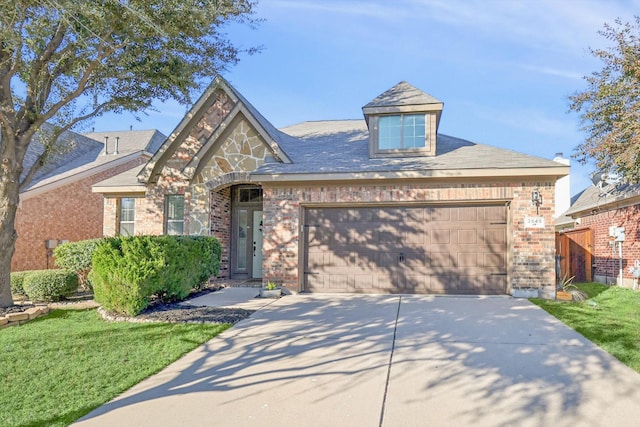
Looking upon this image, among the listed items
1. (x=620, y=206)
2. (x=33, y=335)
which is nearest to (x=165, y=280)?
(x=33, y=335)

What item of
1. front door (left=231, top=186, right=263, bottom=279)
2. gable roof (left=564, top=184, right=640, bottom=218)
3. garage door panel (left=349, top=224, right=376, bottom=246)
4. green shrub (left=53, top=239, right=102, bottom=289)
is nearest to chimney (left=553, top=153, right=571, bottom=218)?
gable roof (left=564, top=184, right=640, bottom=218)

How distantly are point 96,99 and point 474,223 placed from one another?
10191mm

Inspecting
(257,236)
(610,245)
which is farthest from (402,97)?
(610,245)

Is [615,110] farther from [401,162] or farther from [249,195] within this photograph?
[249,195]

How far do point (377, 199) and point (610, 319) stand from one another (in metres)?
5.33

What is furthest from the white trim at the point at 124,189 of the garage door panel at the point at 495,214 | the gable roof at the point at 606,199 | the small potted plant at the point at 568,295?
the gable roof at the point at 606,199

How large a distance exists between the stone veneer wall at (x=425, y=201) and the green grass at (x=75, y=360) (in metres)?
3.84

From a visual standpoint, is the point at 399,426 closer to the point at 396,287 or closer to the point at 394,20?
the point at 396,287

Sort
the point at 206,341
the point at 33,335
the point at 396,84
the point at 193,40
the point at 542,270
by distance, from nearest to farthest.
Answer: the point at 206,341, the point at 33,335, the point at 542,270, the point at 193,40, the point at 396,84

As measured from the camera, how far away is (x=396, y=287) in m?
10.7

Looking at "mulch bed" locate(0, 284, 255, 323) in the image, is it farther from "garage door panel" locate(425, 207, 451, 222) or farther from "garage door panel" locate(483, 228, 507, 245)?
"garage door panel" locate(483, 228, 507, 245)

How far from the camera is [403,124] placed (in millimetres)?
11883

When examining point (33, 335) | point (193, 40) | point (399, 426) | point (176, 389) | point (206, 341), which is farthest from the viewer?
point (193, 40)

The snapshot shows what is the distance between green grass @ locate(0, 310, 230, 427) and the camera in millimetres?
4164
